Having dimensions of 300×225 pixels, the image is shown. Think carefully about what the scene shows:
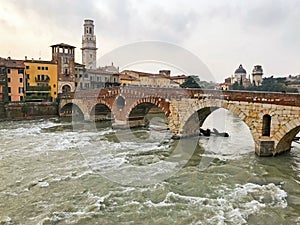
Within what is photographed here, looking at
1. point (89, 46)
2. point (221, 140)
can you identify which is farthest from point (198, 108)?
point (89, 46)

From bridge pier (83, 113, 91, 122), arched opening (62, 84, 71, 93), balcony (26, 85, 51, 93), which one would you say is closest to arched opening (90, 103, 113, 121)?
bridge pier (83, 113, 91, 122)

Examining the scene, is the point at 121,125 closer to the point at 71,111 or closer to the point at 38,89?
the point at 71,111

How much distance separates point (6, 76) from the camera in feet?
135

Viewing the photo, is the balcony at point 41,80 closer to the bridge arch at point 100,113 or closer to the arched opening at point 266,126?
the bridge arch at point 100,113

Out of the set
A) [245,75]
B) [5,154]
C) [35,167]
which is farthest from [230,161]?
[245,75]

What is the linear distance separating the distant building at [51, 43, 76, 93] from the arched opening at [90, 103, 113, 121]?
13.4m

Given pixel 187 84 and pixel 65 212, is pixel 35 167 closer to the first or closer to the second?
pixel 65 212

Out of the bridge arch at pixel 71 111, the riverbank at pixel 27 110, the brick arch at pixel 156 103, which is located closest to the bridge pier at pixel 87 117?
the bridge arch at pixel 71 111

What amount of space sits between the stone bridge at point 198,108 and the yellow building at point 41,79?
8574 millimetres

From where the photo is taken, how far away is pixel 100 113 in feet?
126

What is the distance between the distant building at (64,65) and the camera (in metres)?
48.3

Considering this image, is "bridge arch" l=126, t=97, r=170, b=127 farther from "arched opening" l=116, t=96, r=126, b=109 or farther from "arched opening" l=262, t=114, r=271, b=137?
"arched opening" l=262, t=114, r=271, b=137

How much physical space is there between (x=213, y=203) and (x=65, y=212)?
5.56 meters

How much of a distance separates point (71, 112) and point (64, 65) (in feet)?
33.8
